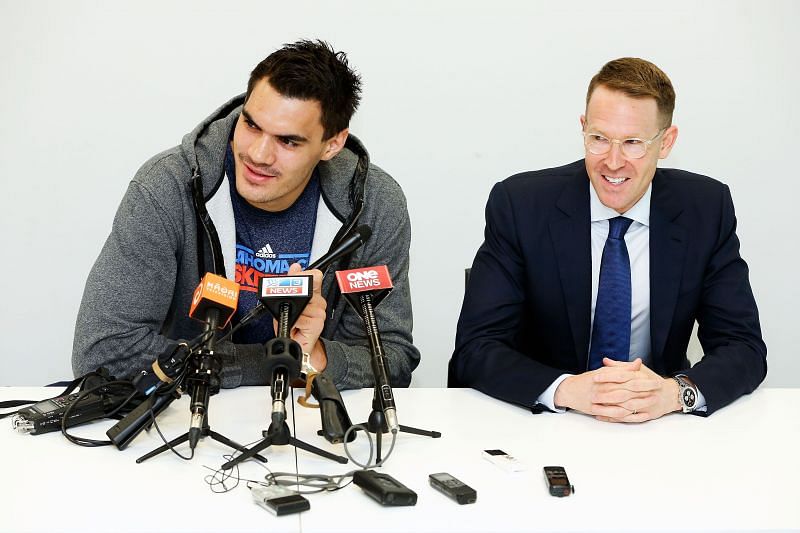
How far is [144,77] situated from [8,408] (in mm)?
1630

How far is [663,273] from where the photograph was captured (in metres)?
2.36

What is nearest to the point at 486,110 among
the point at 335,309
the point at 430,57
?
the point at 430,57

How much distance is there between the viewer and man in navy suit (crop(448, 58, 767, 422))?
7.57ft

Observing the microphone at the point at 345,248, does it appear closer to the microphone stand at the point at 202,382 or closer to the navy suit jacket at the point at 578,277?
the microphone stand at the point at 202,382

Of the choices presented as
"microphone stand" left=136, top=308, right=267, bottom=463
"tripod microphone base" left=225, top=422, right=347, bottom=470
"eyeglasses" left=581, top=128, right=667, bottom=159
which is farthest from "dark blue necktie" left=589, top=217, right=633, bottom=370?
"microphone stand" left=136, top=308, right=267, bottom=463

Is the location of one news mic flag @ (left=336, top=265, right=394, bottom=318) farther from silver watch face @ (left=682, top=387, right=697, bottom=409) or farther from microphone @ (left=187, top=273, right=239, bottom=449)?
silver watch face @ (left=682, top=387, right=697, bottom=409)

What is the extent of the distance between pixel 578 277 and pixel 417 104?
47.8 inches

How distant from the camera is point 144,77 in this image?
127 inches

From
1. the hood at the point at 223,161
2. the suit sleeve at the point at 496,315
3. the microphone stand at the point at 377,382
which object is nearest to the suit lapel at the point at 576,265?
the suit sleeve at the point at 496,315

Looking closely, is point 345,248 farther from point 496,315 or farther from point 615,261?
point 615,261

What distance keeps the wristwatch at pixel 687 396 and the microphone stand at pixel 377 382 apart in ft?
2.15

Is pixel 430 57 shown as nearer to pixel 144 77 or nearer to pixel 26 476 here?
pixel 144 77

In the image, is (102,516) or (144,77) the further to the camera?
(144,77)

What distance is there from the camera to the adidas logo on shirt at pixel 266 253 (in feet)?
7.79
